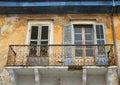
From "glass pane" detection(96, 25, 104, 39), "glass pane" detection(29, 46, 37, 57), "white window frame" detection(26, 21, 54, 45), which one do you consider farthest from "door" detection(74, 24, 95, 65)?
"glass pane" detection(29, 46, 37, 57)

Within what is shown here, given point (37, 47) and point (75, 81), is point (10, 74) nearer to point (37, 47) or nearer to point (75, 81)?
point (37, 47)

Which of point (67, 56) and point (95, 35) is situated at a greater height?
point (95, 35)

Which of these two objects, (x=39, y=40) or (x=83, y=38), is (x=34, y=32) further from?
(x=83, y=38)

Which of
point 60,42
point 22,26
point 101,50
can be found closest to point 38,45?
point 60,42

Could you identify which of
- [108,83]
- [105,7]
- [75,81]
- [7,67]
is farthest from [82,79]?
[105,7]

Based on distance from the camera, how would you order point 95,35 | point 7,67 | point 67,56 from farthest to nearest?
point 95,35
point 67,56
point 7,67

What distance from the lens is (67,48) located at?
11297 mm

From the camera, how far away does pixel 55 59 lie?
439 inches

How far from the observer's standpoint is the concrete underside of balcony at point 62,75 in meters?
10.4

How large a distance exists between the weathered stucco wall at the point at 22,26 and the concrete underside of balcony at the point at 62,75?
1.19m

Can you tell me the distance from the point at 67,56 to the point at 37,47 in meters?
1.38

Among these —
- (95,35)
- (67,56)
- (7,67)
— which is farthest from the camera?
(95,35)

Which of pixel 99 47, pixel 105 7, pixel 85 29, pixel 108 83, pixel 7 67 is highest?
pixel 105 7

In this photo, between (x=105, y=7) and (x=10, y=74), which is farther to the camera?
(x=105, y=7)
